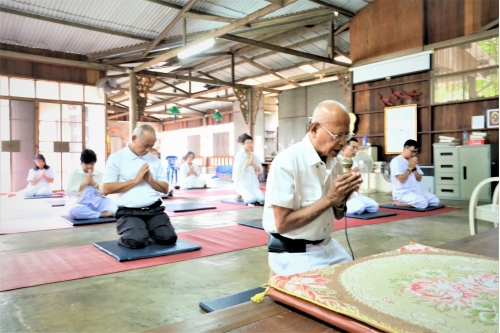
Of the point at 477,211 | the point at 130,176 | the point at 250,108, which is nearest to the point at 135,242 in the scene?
the point at 130,176

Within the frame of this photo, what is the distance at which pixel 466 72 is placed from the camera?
24.1ft

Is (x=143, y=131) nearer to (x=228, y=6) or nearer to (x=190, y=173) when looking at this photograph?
(x=228, y=6)

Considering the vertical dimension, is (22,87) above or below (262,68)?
below

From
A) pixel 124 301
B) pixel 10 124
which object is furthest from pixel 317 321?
pixel 10 124

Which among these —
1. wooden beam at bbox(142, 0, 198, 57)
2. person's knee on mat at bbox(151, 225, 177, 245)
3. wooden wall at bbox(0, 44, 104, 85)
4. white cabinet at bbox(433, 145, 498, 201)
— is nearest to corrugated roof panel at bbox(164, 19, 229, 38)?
wooden beam at bbox(142, 0, 198, 57)

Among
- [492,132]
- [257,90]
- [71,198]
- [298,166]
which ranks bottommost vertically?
[71,198]

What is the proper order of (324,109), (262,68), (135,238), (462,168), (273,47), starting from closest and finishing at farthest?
(324,109), (135,238), (462,168), (273,47), (262,68)

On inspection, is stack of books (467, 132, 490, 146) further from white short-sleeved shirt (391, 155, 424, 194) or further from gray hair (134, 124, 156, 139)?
gray hair (134, 124, 156, 139)

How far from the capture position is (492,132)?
7215 millimetres

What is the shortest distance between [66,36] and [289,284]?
873cm

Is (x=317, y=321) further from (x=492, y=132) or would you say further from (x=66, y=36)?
(x=66, y=36)

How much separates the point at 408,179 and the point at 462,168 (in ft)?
6.87

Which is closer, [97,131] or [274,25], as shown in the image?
[274,25]

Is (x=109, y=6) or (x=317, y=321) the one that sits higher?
(x=109, y=6)
